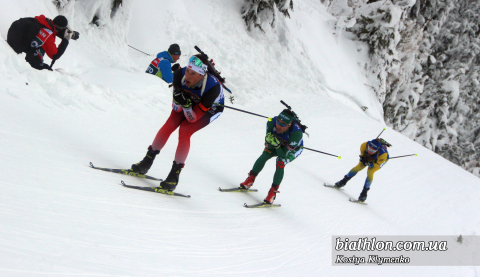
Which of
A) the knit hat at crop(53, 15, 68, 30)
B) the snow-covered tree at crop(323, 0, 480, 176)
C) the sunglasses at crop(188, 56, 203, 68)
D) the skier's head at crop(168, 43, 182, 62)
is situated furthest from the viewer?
the snow-covered tree at crop(323, 0, 480, 176)

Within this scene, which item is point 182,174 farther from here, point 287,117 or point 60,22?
point 60,22

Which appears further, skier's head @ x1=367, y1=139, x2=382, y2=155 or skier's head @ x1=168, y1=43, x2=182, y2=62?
skier's head @ x1=367, y1=139, x2=382, y2=155

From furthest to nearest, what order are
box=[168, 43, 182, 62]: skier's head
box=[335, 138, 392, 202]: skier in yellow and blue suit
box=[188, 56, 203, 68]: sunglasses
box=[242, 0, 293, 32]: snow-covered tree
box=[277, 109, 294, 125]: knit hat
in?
box=[242, 0, 293, 32]: snow-covered tree < box=[335, 138, 392, 202]: skier in yellow and blue suit < box=[168, 43, 182, 62]: skier's head < box=[277, 109, 294, 125]: knit hat < box=[188, 56, 203, 68]: sunglasses

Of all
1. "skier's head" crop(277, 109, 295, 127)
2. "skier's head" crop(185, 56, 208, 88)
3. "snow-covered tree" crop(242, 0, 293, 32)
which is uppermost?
"snow-covered tree" crop(242, 0, 293, 32)

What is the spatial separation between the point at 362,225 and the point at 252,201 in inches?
106

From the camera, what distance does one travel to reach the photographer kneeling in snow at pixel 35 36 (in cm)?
590

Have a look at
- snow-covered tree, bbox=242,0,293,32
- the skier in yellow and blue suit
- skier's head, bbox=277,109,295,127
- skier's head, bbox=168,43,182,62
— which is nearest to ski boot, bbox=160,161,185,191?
skier's head, bbox=277,109,295,127

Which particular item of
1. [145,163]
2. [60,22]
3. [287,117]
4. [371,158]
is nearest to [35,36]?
[60,22]

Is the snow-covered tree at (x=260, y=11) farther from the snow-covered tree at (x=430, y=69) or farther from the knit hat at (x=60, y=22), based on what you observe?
the knit hat at (x=60, y=22)

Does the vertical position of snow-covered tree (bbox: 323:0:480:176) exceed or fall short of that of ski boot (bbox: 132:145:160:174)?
it exceeds it

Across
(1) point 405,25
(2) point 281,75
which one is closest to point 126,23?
(2) point 281,75

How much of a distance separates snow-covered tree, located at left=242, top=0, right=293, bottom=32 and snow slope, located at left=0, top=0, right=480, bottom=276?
0.51 m

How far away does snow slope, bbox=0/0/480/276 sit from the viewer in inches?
108

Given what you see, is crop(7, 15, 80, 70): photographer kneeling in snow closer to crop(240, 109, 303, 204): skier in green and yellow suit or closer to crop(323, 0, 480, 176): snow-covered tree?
crop(240, 109, 303, 204): skier in green and yellow suit
